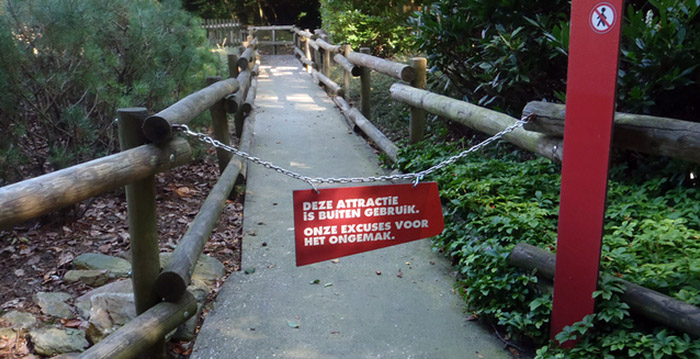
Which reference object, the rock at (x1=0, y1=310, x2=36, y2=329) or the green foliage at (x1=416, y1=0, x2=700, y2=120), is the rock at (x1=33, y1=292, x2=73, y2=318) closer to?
the rock at (x1=0, y1=310, x2=36, y2=329)

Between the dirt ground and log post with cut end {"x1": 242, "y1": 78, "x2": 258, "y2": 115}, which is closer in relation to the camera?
the dirt ground

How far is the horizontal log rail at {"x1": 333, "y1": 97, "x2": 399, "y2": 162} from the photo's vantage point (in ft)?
22.1

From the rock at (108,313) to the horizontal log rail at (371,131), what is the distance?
3.39 metres

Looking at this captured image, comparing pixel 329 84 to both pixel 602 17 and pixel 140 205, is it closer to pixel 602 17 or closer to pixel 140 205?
pixel 140 205

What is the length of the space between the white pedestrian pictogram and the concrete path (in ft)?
5.80

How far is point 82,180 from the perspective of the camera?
2650 millimetres

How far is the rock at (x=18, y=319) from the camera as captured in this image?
3.63m

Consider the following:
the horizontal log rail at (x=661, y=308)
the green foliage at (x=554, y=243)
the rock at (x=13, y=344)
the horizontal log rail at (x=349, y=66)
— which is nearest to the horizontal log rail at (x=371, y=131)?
the horizontal log rail at (x=349, y=66)

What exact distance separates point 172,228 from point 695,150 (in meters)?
4.28

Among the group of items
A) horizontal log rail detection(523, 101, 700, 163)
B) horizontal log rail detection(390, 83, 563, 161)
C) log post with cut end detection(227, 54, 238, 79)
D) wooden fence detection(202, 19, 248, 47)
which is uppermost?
wooden fence detection(202, 19, 248, 47)

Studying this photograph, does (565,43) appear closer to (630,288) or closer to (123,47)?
(630,288)

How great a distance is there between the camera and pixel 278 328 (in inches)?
143

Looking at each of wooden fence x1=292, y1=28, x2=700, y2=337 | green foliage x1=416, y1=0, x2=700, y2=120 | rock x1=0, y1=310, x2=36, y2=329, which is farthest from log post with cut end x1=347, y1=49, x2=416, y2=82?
rock x1=0, y1=310, x2=36, y2=329

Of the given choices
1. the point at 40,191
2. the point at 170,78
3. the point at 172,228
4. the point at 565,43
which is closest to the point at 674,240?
the point at 565,43
